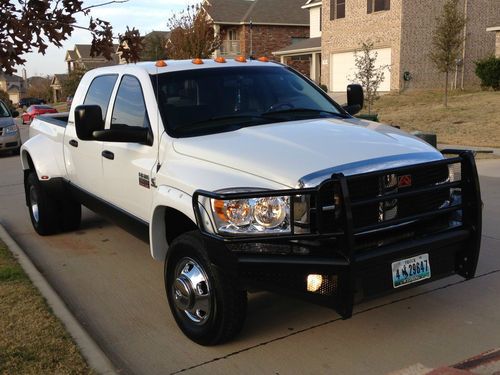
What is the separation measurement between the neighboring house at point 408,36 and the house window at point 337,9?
323mm

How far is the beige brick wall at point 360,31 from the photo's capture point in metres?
29.9

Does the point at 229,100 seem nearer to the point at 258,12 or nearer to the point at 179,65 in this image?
the point at 179,65

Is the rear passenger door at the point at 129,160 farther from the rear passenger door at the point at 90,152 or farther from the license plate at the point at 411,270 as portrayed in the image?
the license plate at the point at 411,270

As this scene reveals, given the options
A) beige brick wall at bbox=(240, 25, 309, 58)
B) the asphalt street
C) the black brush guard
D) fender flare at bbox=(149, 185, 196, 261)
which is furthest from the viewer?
beige brick wall at bbox=(240, 25, 309, 58)

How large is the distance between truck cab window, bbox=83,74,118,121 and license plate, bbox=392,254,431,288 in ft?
10.2

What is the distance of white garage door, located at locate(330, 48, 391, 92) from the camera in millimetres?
31031

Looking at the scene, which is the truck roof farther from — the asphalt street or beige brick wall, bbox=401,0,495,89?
beige brick wall, bbox=401,0,495,89

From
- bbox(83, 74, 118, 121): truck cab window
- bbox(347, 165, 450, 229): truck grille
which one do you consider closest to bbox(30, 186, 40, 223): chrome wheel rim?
bbox(83, 74, 118, 121): truck cab window

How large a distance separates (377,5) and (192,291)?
99.0 ft

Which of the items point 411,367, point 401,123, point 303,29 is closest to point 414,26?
point 401,123

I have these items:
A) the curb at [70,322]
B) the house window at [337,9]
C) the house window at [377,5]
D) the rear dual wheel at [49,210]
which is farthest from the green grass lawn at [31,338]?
the house window at [337,9]

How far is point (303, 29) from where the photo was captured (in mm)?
48000

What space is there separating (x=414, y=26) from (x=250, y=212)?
29.0 metres

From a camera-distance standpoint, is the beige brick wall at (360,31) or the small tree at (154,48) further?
the small tree at (154,48)
